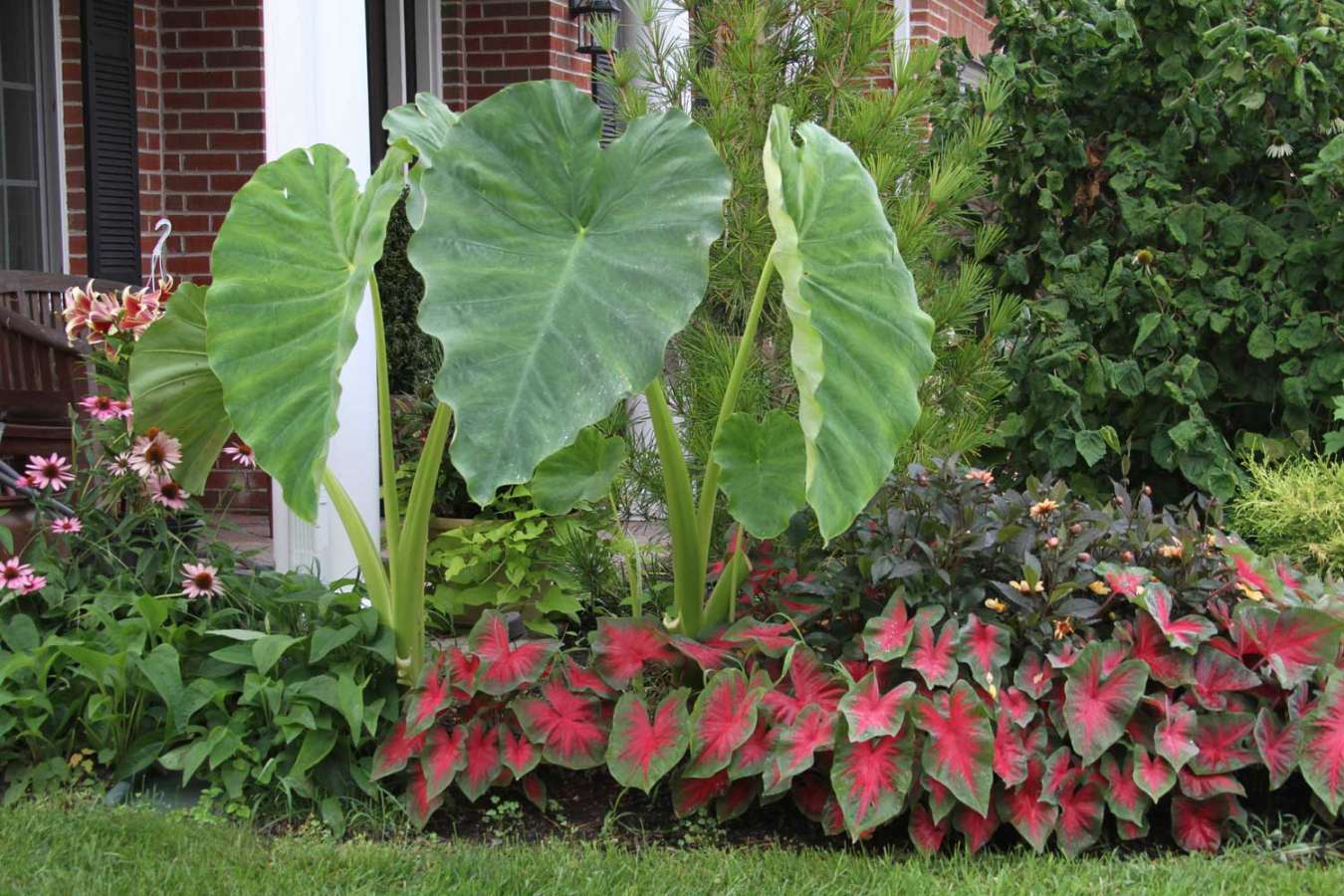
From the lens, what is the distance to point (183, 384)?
11.1ft

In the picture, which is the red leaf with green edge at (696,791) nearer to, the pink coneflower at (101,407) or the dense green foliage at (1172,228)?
the pink coneflower at (101,407)

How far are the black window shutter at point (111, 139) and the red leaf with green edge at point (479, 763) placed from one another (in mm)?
3296

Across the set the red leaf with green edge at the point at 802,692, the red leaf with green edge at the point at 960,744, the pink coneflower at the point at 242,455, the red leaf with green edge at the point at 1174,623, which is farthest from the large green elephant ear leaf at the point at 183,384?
the red leaf with green edge at the point at 1174,623

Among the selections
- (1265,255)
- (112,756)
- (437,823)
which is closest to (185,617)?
(112,756)

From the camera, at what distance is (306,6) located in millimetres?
3742

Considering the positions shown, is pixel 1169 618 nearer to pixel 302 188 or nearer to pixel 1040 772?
pixel 1040 772

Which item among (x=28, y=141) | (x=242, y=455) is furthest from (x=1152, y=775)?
(x=28, y=141)

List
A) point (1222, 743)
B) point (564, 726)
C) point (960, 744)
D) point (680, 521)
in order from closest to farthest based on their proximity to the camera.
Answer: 1. point (960, 744)
2. point (1222, 743)
3. point (564, 726)
4. point (680, 521)

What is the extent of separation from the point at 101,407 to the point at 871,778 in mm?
1981

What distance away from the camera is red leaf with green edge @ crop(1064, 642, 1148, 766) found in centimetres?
292

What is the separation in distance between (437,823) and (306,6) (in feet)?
6.51

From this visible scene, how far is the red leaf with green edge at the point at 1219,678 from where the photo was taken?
3027 mm

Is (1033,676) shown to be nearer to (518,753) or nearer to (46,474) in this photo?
(518,753)

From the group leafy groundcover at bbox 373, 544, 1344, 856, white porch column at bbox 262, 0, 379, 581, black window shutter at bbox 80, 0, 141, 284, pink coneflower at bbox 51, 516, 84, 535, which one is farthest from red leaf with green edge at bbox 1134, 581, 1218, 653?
black window shutter at bbox 80, 0, 141, 284
